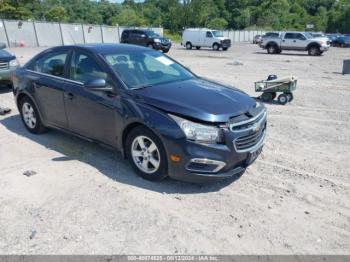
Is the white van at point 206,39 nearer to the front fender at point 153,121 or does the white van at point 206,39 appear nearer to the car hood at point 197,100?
the car hood at point 197,100

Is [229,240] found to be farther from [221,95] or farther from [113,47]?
[113,47]

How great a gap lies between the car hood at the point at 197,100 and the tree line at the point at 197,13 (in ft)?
215

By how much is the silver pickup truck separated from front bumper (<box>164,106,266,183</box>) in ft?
87.8

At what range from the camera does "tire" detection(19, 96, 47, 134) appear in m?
5.94

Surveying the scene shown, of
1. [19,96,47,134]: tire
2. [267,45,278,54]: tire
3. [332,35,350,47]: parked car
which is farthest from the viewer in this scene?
[332,35,350,47]: parked car

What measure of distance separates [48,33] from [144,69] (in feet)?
116

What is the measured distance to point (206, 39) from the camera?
34.4m

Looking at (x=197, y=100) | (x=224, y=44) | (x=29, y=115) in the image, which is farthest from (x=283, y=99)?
(x=224, y=44)

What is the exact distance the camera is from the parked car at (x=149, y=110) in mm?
3832

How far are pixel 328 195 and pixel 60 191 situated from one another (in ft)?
10.6

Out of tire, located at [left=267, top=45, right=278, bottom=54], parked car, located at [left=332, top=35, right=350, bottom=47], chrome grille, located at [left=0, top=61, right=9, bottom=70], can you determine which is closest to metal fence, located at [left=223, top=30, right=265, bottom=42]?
parked car, located at [left=332, top=35, right=350, bottom=47]

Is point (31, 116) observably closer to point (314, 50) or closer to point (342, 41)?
point (314, 50)

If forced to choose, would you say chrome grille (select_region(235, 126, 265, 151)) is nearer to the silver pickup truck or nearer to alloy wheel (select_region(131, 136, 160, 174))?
alloy wheel (select_region(131, 136, 160, 174))

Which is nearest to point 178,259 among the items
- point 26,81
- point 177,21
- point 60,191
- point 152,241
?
point 152,241
